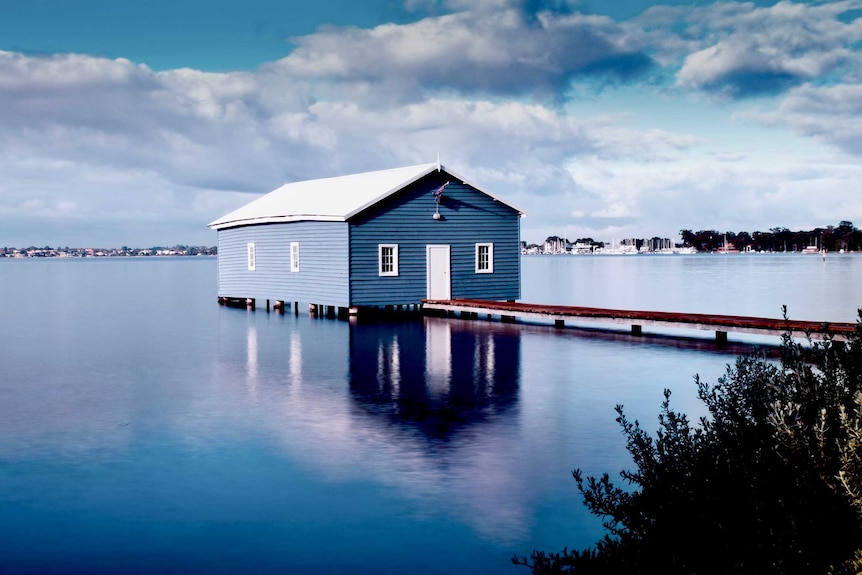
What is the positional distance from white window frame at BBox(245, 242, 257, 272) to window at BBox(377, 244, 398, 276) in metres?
9.88

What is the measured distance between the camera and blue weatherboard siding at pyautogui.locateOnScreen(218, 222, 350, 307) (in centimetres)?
3462

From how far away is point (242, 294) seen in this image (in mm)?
44750

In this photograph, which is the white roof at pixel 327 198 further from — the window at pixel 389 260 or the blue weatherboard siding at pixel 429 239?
the window at pixel 389 260

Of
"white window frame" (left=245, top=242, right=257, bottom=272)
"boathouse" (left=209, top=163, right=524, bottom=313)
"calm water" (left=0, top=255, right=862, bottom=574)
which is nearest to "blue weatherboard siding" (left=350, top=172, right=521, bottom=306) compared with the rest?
"boathouse" (left=209, top=163, right=524, bottom=313)

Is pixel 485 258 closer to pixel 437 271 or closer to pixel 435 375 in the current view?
pixel 437 271

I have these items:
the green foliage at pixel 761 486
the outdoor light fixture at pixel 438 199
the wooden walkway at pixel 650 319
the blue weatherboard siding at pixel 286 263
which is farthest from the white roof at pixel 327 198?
the green foliage at pixel 761 486

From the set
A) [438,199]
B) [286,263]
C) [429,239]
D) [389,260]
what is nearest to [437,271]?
[429,239]

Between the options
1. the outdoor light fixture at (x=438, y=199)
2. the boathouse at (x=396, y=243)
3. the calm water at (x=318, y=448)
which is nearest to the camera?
the calm water at (x=318, y=448)

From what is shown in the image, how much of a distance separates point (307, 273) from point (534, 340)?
13265mm

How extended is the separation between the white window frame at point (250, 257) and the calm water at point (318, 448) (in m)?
16.4

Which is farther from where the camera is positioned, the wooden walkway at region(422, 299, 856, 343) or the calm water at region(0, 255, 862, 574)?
the wooden walkway at region(422, 299, 856, 343)

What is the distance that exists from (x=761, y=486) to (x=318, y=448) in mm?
7022

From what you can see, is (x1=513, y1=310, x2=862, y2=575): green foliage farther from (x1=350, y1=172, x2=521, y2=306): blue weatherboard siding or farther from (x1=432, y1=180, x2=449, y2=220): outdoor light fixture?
(x1=432, y1=180, x2=449, y2=220): outdoor light fixture

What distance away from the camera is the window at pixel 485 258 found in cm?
3716
